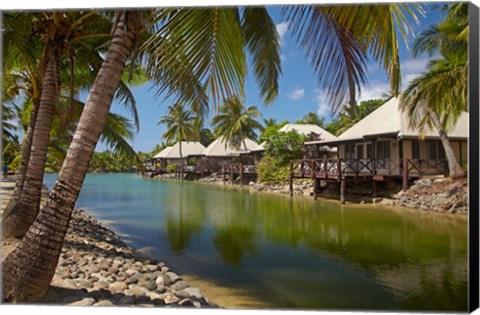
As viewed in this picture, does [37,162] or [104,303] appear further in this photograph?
[37,162]

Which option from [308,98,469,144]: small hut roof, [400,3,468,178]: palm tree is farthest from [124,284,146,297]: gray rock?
[308,98,469,144]: small hut roof

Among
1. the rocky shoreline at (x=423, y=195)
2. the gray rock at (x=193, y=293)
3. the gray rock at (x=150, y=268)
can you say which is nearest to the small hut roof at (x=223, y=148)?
the rocky shoreline at (x=423, y=195)

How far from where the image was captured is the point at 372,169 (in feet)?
41.6

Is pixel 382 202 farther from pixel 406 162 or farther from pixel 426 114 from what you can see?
pixel 426 114

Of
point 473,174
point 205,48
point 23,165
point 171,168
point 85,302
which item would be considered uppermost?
point 205,48

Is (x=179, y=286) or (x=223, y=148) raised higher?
(x=223, y=148)

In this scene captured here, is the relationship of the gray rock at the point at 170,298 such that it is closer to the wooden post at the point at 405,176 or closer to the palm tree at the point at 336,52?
the palm tree at the point at 336,52

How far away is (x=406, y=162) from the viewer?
11484 mm

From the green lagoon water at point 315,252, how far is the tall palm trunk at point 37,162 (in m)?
1.97

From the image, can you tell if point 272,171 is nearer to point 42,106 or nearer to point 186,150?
point 186,150

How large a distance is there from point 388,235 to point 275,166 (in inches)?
447

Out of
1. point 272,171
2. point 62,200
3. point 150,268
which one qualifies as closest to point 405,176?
point 272,171

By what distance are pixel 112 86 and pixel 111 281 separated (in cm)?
205

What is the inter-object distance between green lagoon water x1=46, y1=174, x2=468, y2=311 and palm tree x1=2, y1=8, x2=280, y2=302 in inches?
82.6
